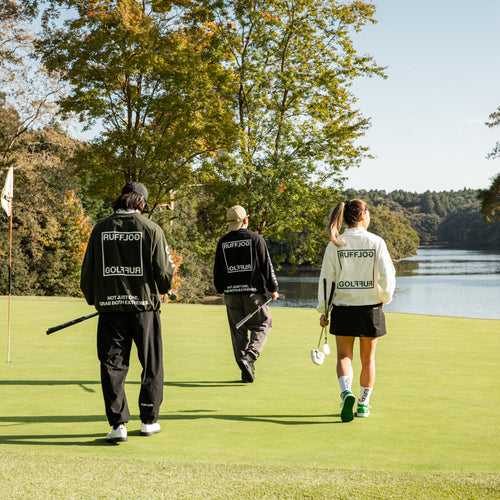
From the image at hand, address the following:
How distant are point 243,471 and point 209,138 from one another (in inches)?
806

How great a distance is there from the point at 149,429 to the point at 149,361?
1.62ft

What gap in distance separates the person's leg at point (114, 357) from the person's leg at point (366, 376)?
192 centimetres

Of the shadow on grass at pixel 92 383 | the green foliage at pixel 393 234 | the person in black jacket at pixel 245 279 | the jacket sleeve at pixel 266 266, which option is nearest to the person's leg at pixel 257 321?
the person in black jacket at pixel 245 279

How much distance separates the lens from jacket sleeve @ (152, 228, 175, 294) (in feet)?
15.2

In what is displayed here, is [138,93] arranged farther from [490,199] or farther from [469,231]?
[469,231]

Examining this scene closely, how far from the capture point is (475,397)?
5789mm

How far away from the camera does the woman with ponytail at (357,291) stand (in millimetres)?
5082

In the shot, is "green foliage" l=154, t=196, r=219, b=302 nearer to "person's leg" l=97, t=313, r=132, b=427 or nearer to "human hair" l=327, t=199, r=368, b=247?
"human hair" l=327, t=199, r=368, b=247

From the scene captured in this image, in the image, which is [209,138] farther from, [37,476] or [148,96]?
[37,476]

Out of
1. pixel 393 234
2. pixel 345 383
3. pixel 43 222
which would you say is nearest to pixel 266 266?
pixel 345 383

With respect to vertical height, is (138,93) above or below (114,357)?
above

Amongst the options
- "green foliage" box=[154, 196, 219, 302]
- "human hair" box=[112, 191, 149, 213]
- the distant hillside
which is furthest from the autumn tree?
the distant hillside

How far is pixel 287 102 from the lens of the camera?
25234 mm

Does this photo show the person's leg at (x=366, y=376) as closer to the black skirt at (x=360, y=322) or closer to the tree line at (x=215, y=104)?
the black skirt at (x=360, y=322)
